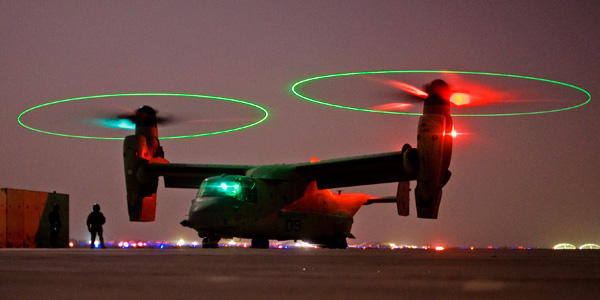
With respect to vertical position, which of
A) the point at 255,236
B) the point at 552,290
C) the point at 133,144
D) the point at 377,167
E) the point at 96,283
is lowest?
the point at 552,290

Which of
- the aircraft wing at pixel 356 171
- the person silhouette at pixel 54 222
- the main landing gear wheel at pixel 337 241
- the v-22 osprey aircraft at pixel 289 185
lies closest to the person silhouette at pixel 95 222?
the person silhouette at pixel 54 222

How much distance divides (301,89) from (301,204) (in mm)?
10570

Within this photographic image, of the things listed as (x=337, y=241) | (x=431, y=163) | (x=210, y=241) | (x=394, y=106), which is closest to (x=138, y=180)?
(x=210, y=241)

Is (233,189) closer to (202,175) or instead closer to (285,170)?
(285,170)

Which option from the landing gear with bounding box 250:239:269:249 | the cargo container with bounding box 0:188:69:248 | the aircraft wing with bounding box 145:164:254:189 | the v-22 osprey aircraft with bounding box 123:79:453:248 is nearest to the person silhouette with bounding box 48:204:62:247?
the cargo container with bounding box 0:188:69:248

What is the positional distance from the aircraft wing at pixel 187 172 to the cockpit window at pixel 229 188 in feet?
16.0

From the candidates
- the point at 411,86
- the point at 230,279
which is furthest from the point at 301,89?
the point at 230,279

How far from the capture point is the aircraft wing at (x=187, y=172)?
33562 millimetres

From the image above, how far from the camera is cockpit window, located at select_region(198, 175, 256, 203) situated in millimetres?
27844

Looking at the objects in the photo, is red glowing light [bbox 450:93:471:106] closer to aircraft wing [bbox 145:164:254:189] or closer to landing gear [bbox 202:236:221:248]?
landing gear [bbox 202:236:221:248]

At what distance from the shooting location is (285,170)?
1231 inches

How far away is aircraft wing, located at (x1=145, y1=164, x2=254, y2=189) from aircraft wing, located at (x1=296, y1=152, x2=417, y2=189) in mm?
3299

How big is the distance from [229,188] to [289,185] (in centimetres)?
388

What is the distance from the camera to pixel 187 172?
116 feet
